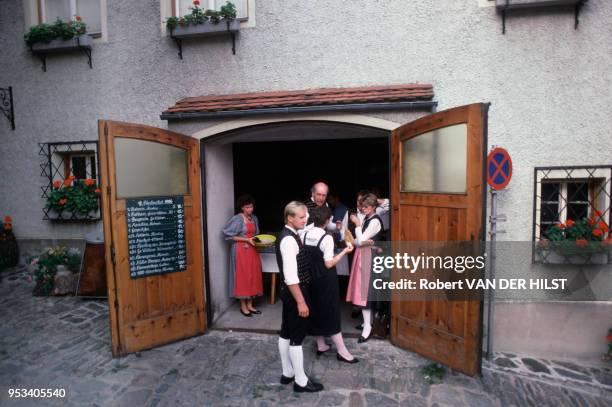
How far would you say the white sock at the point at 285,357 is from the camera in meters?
3.68

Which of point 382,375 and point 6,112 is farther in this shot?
point 6,112

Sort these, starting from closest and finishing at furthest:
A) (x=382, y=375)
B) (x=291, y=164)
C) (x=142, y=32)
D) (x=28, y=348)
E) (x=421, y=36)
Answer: (x=382, y=375)
(x=28, y=348)
(x=421, y=36)
(x=142, y=32)
(x=291, y=164)

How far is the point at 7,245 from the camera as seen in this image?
6801mm

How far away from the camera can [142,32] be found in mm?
5934

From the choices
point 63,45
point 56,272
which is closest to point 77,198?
point 56,272

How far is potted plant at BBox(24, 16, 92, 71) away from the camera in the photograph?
20.2 ft

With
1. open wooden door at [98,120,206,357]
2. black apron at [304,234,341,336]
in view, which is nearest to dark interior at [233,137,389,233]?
open wooden door at [98,120,206,357]

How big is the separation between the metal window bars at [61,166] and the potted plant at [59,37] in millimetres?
1442

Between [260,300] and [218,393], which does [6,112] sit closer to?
[260,300]

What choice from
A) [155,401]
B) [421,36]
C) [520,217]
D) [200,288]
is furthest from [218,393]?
[421,36]

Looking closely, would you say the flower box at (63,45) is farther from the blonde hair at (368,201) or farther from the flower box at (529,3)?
the flower box at (529,3)

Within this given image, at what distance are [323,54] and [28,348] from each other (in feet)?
18.3

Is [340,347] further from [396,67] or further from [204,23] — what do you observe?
[204,23]

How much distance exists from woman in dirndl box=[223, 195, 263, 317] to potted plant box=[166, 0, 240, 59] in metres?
2.48
